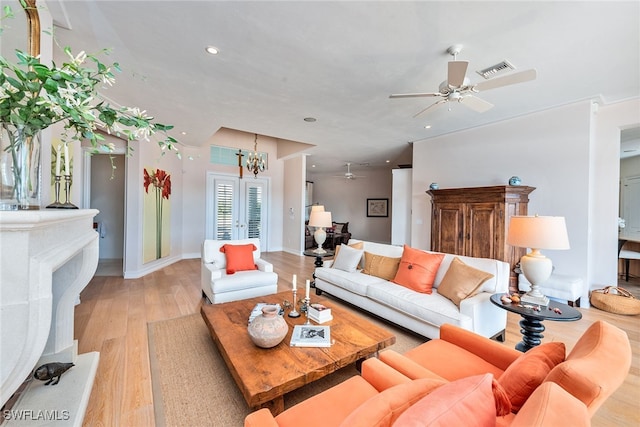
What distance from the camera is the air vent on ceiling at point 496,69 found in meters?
2.68

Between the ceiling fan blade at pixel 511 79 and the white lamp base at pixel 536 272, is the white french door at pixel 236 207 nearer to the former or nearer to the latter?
the ceiling fan blade at pixel 511 79

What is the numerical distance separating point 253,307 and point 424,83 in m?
3.19

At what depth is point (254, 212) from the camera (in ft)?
24.8

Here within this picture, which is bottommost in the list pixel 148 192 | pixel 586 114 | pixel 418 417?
pixel 418 417

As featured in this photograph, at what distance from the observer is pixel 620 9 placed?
6.50 ft

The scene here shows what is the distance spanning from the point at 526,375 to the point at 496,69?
3.02m

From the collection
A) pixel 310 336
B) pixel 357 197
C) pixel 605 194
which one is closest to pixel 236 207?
pixel 357 197

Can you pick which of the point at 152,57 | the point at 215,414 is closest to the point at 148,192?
the point at 152,57

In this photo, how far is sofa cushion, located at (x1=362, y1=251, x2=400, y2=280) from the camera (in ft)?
10.8

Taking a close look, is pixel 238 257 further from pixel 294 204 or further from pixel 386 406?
pixel 294 204

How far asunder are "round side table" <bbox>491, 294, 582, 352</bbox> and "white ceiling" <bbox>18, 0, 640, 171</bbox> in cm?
233

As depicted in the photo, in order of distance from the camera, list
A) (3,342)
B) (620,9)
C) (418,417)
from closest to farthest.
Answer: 1. (418,417)
2. (3,342)
3. (620,9)

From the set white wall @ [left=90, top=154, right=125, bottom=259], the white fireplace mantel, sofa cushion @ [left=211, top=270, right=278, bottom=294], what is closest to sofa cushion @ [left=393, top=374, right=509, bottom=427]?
the white fireplace mantel

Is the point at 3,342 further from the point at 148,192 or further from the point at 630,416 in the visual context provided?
the point at 148,192
